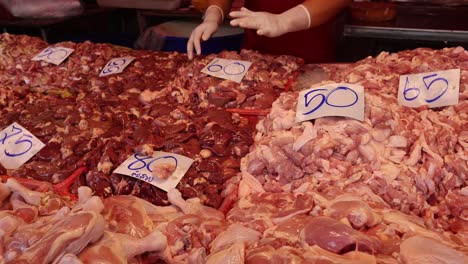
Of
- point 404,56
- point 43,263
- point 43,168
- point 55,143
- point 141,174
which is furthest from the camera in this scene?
point 404,56

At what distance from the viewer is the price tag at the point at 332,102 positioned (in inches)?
83.4

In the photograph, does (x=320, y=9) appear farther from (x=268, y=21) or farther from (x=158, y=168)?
(x=158, y=168)

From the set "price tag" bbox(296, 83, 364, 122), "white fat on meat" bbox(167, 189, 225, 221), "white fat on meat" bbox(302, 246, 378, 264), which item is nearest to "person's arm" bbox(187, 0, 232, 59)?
"price tag" bbox(296, 83, 364, 122)

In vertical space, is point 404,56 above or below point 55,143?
above

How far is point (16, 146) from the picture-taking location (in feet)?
8.87

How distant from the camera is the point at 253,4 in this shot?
4.48 metres

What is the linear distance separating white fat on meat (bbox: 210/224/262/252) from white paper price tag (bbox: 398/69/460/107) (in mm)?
A: 1348

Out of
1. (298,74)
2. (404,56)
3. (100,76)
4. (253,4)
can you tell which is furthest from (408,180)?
(253,4)

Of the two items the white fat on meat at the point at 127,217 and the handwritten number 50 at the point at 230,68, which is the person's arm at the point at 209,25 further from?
the white fat on meat at the point at 127,217

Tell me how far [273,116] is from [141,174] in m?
0.71

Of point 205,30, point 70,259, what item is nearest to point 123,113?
point 205,30

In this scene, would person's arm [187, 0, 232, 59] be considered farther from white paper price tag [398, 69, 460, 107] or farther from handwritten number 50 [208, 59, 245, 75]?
white paper price tag [398, 69, 460, 107]

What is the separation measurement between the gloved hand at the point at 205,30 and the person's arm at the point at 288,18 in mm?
286

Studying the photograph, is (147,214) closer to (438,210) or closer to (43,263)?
(43,263)
